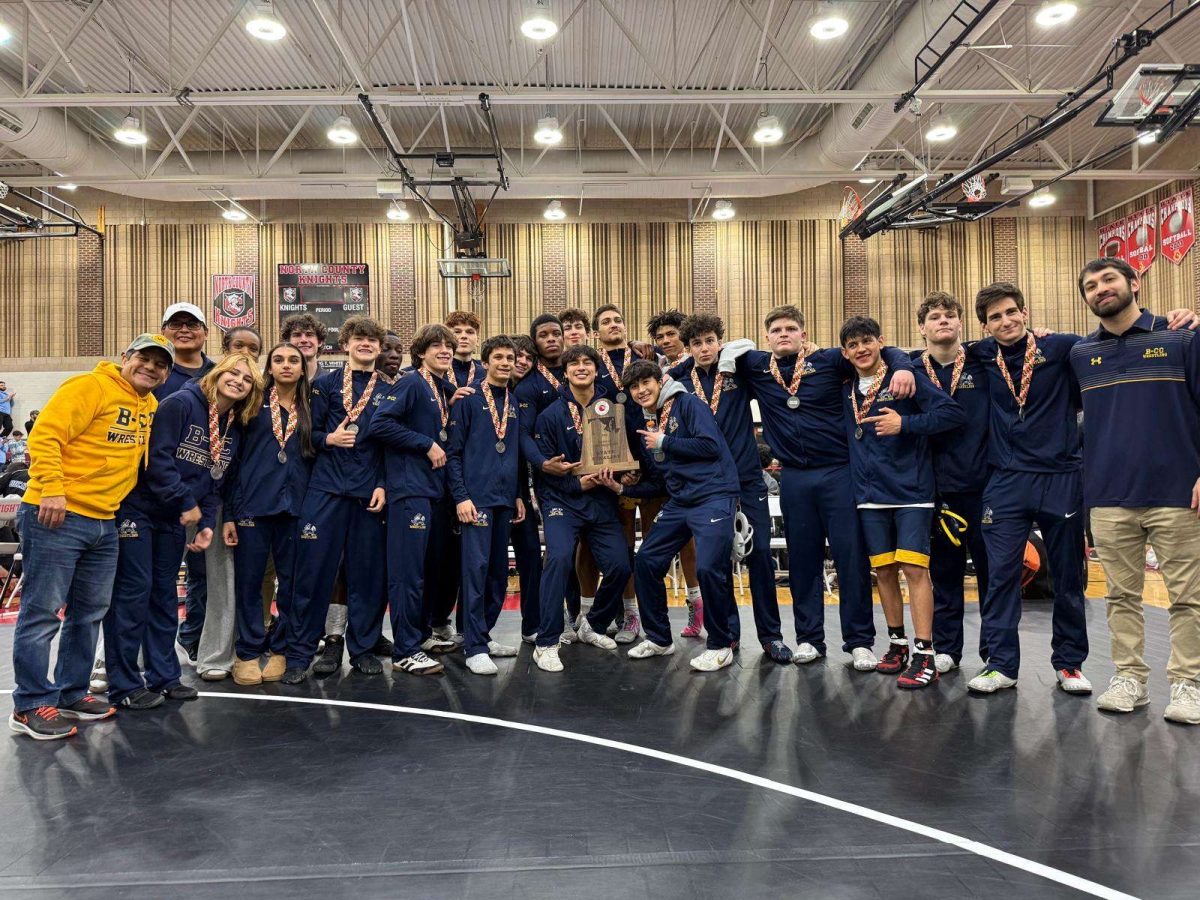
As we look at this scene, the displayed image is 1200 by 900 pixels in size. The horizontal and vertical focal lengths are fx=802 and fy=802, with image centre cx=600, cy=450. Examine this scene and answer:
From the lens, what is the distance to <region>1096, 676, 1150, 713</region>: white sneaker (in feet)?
12.1

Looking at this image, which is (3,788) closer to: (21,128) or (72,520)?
(72,520)

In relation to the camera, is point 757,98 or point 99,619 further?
point 757,98

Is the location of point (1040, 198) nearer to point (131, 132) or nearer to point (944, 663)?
point (944, 663)

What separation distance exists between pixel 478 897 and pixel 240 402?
3.21 meters

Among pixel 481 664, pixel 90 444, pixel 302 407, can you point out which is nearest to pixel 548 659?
pixel 481 664

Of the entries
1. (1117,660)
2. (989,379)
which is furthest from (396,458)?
(1117,660)

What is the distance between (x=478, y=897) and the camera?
2.18 m

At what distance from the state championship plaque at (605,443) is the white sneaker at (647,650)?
1067mm

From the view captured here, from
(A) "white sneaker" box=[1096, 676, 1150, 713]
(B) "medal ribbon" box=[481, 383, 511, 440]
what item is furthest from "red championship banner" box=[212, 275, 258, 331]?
(A) "white sneaker" box=[1096, 676, 1150, 713]

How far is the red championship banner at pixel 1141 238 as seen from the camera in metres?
16.0

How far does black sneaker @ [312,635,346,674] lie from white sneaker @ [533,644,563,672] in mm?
1150

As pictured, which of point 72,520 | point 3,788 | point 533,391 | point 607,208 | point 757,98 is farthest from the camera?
point 607,208

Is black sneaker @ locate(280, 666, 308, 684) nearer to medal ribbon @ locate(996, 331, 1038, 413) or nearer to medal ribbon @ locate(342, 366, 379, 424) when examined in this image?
medal ribbon @ locate(342, 366, 379, 424)

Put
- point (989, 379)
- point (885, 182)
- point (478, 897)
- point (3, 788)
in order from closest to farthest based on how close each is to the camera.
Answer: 1. point (478, 897)
2. point (3, 788)
3. point (989, 379)
4. point (885, 182)
